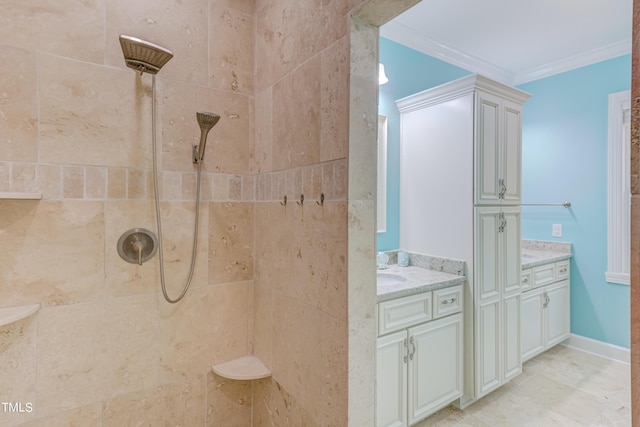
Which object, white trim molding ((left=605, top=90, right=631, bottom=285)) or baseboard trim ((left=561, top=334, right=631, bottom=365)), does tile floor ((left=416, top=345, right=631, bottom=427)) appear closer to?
baseboard trim ((left=561, top=334, right=631, bottom=365))

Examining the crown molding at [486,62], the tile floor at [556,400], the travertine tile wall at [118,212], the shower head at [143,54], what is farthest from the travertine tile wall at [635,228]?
the crown molding at [486,62]

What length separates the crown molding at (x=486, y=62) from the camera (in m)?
2.64

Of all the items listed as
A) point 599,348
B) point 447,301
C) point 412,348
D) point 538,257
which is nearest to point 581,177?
point 538,257

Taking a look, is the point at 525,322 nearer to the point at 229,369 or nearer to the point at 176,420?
the point at 229,369

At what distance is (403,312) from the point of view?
187cm

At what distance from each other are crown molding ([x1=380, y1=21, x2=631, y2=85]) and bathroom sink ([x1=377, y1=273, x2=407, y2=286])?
5.91ft

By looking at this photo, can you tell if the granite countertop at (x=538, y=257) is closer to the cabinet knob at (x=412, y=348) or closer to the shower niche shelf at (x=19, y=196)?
the cabinet knob at (x=412, y=348)

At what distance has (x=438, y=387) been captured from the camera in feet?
6.73

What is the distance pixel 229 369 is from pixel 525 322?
95.6 inches

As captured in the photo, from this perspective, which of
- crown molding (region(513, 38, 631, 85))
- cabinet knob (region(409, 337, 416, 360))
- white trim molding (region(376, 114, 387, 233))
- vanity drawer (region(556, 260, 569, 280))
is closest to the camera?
cabinet knob (region(409, 337, 416, 360))

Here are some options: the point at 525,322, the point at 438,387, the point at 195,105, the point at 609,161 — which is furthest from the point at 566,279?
the point at 195,105

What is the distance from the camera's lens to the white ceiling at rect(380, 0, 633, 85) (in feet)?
7.75

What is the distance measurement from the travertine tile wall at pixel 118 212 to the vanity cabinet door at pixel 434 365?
3.07 ft

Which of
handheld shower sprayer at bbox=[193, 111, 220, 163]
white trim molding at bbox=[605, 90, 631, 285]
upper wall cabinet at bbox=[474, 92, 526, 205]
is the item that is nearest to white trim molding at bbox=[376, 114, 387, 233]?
upper wall cabinet at bbox=[474, 92, 526, 205]
